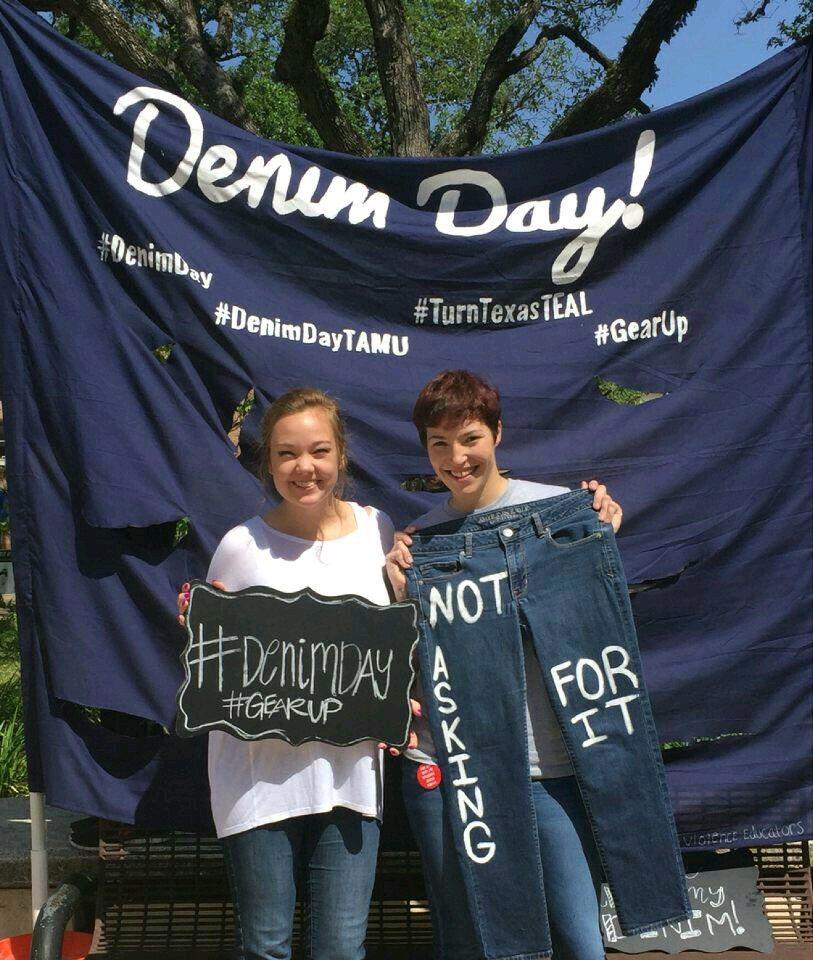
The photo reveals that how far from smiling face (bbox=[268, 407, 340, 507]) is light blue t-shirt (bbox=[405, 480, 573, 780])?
1.08ft

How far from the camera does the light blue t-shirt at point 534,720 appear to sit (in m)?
2.84

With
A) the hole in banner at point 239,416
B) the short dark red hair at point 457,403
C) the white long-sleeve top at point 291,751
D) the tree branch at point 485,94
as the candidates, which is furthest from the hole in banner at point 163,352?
the tree branch at point 485,94

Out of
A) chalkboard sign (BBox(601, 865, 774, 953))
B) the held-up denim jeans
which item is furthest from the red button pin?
chalkboard sign (BBox(601, 865, 774, 953))

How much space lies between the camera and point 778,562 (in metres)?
3.48

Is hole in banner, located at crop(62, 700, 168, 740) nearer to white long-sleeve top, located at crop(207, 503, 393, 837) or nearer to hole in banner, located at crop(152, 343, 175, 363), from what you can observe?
white long-sleeve top, located at crop(207, 503, 393, 837)

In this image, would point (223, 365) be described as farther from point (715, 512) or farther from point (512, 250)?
point (715, 512)

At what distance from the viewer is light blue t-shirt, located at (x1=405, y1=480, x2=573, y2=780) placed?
2.84 m

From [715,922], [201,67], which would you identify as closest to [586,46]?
[201,67]

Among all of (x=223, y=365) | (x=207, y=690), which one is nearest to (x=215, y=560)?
(x=207, y=690)

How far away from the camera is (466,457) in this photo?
2840 mm

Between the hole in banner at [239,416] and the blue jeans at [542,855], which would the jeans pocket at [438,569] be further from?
the hole in banner at [239,416]

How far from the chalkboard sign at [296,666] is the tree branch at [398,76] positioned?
15.2ft

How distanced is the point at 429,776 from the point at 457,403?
96 cm

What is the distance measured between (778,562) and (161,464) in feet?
6.35
